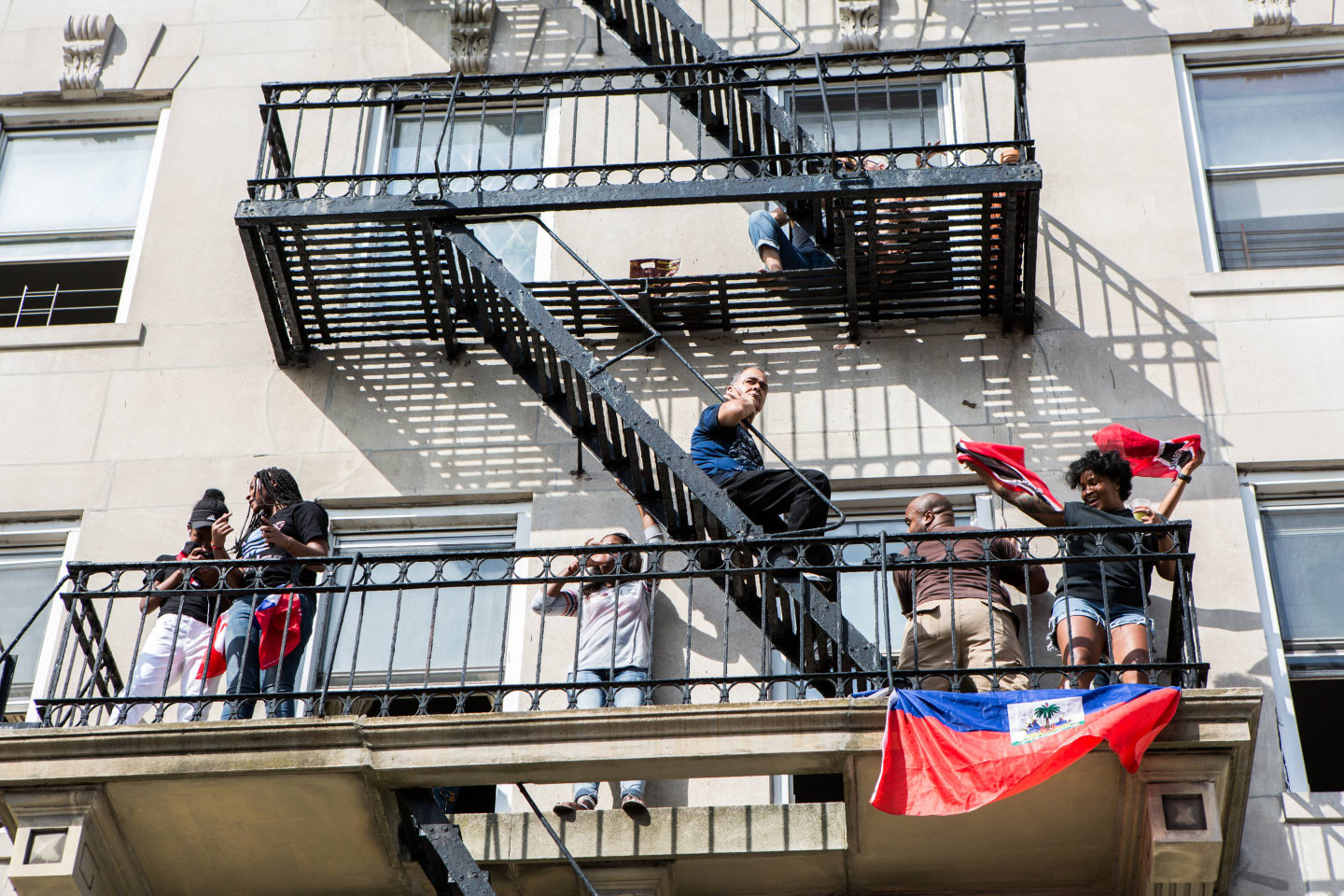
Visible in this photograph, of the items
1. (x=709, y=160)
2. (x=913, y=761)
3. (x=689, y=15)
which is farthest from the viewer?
(x=689, y=15)

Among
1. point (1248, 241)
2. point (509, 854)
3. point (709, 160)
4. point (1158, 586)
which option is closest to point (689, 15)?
point (709, 160)

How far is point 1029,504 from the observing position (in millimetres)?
10219

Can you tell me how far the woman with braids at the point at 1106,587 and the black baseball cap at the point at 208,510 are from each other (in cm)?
479

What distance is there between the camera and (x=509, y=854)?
30.3 ft

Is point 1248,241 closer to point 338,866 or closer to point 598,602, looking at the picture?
point 598,602

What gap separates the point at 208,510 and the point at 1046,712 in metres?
4.99

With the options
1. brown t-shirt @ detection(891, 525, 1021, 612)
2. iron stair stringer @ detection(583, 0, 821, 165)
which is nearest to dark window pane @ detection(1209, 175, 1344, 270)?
iron stair stringer @ detection(583, 0, 821, 165)

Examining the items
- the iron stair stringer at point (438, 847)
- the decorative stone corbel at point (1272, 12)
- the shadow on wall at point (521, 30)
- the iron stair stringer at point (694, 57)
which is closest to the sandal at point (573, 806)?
the iron stair stringer at point (438, 847)

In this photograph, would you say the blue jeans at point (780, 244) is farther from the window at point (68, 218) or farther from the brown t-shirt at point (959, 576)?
the window at point (68, 218)

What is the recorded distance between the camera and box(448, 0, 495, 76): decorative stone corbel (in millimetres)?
13562

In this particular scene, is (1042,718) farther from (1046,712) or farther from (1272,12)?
(1272,12)

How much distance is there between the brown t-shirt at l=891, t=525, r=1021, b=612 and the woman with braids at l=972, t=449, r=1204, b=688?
0.38 meters

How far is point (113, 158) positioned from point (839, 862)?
25.6 ft

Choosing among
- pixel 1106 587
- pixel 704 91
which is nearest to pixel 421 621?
pixel 704 91
